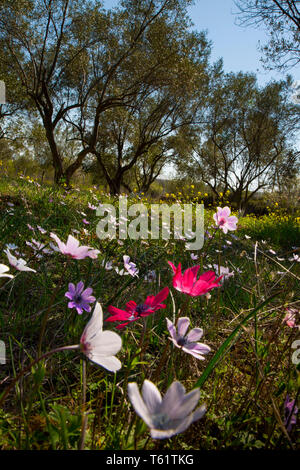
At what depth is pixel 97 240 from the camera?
126 inches

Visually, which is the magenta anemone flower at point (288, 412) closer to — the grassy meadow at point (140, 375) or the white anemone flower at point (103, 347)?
the grassy meadow at point (140, 375)

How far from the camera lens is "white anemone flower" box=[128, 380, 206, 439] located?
420mm

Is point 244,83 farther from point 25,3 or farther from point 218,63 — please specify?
point 25,3

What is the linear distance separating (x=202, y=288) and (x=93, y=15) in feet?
46.8

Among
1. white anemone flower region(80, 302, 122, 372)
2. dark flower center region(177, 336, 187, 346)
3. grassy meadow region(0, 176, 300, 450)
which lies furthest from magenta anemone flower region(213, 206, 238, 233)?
white anemone flower region(80, 302, 122, 372)

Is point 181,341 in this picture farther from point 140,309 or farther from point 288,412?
point 288,412

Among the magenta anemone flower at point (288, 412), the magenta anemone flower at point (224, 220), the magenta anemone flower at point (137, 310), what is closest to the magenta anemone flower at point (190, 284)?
the magenta anemone flower at point (137, 310)

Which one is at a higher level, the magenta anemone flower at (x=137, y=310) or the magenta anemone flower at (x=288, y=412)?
the magenta anemone flower at (x=137, y=310)

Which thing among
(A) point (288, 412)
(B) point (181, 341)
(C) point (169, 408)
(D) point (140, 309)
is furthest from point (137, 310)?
(A) point (288, 412)

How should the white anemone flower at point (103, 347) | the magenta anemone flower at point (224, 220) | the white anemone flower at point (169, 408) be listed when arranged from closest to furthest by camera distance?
the white anemone flower at point (169, 408) < the white anemone flower at point (103, 347) < the magenta anemone flower at point (224, 220)

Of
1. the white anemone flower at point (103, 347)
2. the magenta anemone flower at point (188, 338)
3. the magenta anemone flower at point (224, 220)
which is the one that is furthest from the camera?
the magenta anemone flower at point (224, 220)

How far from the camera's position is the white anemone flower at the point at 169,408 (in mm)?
420

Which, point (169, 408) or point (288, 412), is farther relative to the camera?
point (288, 412)

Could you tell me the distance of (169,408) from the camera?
1.46ft
